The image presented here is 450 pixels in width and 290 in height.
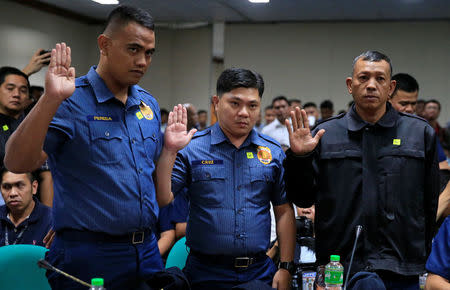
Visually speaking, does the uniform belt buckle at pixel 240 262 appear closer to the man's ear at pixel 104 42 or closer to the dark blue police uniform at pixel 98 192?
the dark blue police uniform at pixel 98 192

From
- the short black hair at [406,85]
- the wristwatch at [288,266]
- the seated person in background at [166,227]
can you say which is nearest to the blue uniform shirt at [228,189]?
the wristwatch at [288,266]

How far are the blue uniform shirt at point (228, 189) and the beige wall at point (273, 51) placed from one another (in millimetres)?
6677

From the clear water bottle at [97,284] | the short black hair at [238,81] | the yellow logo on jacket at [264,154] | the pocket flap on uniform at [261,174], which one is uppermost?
the short black hair at [238,81]

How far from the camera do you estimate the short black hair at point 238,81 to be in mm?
2117

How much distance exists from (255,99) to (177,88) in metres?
8.11

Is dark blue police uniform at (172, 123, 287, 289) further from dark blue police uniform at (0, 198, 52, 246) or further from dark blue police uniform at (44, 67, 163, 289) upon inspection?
dark blue police uniform at (0, 198, 52, 246)

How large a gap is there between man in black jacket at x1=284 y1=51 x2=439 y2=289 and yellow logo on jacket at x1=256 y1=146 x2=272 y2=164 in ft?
0.40

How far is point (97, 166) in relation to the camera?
1676 mm

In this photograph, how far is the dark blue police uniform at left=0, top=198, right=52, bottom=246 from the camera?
2984mm

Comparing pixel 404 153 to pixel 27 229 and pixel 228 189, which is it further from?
pixel 27 229

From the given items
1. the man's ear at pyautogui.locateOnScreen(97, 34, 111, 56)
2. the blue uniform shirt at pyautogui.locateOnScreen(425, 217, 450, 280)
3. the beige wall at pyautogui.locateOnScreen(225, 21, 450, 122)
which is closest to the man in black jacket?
the blue uniform shirt at pyautogui.locateOnScreen(425, 217, 450, 280)

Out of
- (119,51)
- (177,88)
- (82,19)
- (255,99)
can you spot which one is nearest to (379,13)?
(177,88)

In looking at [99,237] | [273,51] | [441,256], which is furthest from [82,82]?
[273,51]

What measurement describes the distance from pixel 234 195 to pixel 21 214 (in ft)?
5.48
